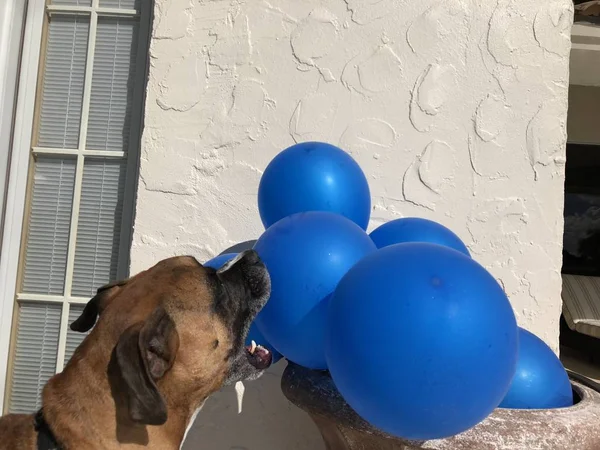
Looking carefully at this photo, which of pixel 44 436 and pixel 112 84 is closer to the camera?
pixel 44 436

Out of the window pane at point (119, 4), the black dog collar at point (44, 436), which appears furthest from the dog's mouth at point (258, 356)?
the window pane at point (119, 4)

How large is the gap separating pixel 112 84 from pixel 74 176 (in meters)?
0.63

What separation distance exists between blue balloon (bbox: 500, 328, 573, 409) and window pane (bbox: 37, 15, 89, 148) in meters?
2.84

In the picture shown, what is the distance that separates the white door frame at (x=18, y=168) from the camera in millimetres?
3215

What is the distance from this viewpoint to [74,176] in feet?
10.9

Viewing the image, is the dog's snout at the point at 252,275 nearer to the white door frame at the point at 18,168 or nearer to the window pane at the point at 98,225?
the window pane at the point at 98,225

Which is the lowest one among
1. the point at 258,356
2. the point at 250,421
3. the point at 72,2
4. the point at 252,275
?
the point at 250,421

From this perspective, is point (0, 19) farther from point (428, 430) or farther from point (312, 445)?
point (428, 430)

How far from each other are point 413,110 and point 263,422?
201 centimetres

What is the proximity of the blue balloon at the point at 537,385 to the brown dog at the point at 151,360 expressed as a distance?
931 mm

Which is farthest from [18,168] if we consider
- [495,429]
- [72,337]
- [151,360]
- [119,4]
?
[495,429]

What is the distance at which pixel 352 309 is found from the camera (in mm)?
1522

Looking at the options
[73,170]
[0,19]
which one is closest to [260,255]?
[73,170]

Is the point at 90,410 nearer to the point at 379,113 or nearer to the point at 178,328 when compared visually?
the point at 178,328
